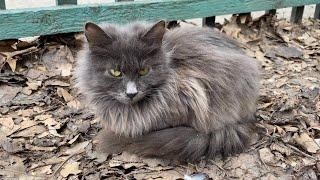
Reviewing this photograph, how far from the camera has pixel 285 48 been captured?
3.71m

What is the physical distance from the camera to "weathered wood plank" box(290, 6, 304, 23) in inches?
160

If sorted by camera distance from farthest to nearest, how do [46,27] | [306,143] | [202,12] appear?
[202,12], [46,27], [306,143]

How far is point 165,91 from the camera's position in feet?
7.39

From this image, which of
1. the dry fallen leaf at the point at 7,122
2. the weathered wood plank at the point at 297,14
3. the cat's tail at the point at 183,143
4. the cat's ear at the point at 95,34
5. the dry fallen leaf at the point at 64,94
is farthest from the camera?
the weathered wood plank at the point at 297,14

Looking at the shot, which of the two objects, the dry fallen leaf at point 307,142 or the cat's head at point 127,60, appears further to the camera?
the dry fallen leaf at point 307,142

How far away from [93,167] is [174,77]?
666mm

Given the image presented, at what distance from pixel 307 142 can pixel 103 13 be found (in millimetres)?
1691

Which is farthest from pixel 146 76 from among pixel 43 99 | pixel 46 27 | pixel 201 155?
pixel 46 27

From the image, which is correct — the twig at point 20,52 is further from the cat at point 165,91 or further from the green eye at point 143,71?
the green eye at point 143,71

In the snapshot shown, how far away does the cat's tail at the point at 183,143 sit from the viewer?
2291mm

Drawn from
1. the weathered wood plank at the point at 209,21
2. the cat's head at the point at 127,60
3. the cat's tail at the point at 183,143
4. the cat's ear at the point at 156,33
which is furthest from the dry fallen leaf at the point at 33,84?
the weathered wood plank at the point at 209,21

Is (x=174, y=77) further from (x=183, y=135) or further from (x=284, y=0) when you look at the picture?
(x=284, y=0)

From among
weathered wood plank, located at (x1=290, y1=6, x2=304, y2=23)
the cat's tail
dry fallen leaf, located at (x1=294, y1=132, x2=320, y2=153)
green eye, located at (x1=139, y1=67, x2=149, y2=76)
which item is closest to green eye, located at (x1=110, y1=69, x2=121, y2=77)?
green eye, located at (x1=139, y1=67, x2=149, y2=76)

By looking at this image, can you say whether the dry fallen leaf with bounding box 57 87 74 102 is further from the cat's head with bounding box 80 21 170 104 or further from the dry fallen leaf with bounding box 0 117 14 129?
the cat's head with bounding box 80 21 170 104
